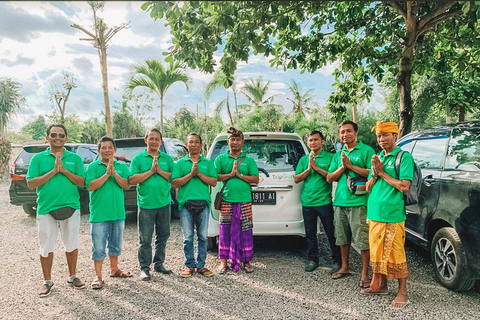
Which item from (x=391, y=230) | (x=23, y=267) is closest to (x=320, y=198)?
(x=391, y=230)

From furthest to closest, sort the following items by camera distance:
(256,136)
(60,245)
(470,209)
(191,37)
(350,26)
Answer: (350,26) → (60,245) → (256,136) → (191,37) → (470,209)

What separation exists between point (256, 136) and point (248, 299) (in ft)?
7.14

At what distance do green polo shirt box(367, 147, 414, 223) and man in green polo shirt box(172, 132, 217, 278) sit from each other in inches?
74.0

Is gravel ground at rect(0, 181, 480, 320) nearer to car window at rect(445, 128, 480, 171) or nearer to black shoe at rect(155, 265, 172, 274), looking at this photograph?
black shoe at rect(155, 265, 172, 274)

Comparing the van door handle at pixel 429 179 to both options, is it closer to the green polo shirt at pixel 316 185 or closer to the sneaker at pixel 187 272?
the green polo shirt at pixel 316 185

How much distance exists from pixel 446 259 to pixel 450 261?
0.18 ft

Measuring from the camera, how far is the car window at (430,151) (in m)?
4.17

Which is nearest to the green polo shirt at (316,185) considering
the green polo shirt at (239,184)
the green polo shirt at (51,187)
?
the green polo shirt at (239,184)

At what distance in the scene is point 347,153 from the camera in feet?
13.8

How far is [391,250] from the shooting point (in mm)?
3465

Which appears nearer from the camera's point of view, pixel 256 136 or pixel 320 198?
pixel 320 198

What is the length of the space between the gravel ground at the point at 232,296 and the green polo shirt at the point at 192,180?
100 centimetres

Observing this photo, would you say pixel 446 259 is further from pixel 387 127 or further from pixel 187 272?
pixel 187 272

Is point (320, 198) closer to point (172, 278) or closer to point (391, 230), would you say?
point (391, 230)
